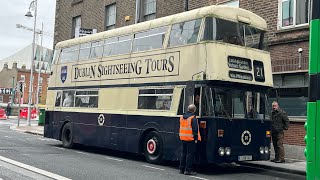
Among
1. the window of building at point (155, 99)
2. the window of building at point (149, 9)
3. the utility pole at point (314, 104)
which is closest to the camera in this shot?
the utility pole at point (314, 104)

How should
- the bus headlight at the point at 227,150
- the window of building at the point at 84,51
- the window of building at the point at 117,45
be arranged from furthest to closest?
the window of building at the point at 84,51
the window of building at the point at 117,45
the bus headlight at the point at 227,150

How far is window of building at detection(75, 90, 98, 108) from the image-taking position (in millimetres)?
14875

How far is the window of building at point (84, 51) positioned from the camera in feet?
51.2

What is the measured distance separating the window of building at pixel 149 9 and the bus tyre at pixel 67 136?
29.5 ft

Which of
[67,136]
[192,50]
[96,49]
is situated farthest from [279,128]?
[67,136]

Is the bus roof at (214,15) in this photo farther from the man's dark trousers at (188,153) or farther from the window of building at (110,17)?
the window of building at (110,17)

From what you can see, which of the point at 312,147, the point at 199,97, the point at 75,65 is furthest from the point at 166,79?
the point at 312,147

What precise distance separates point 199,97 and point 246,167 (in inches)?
132

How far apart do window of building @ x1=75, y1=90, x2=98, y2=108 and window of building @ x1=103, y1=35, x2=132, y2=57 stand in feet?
5.05

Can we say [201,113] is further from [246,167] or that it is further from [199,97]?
[246,167]

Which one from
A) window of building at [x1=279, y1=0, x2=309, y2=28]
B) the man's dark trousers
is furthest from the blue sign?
window of building at [x1=279, y1=0, x2=309, y2=28]

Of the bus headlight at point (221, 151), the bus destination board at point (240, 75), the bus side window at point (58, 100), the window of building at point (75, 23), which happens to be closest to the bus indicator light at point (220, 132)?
the bus headlight at point (221, 151)

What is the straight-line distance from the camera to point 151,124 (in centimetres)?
1231

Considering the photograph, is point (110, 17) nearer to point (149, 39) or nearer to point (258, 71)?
point (149, 39)
